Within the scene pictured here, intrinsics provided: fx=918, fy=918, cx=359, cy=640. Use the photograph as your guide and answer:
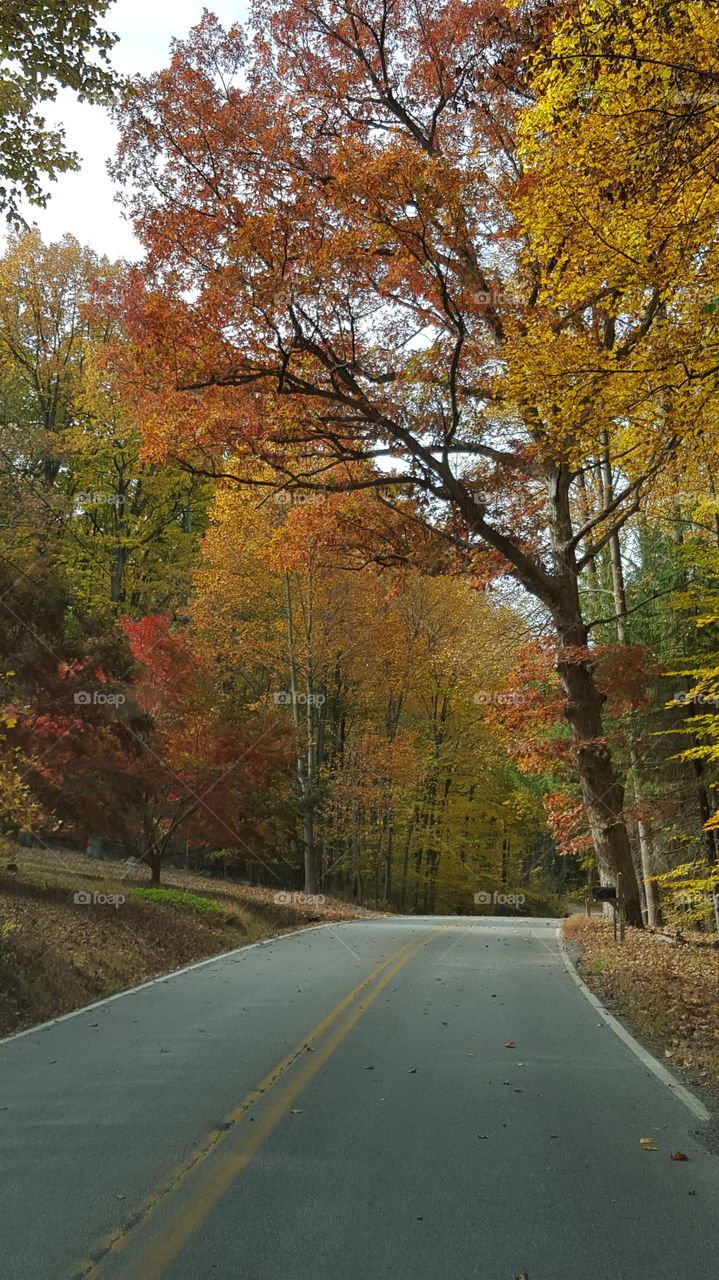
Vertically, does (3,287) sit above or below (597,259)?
above

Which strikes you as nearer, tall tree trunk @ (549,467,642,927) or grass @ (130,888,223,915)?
tall tree trunk @ (549,467,642,927)

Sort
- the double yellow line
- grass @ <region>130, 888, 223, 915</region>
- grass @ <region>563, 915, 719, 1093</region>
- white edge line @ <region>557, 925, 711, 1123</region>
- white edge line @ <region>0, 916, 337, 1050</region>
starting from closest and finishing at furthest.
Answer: the double yellow line
white edge line @ <region>557, 925, 711, 1123</region>
grass @ <region>563, 915, 719, 1093</region>
white edge line @ <region>0, 916, 337, 1050</region>
grass @ <region>130, 888, 223, 915</region>

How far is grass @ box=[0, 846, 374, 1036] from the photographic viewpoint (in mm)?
10188

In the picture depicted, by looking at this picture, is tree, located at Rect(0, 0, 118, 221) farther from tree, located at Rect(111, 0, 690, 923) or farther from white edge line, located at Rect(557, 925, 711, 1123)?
white edge line, located at Rect(557, 925, 711, 1123)

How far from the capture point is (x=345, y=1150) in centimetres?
504

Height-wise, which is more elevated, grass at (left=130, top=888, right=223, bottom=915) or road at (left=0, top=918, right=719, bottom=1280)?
grass at (left=130, top=888, right=223, bottom=915)

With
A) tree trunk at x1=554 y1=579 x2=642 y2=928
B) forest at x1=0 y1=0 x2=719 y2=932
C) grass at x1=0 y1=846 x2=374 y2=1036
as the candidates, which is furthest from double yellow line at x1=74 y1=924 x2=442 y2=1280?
tree trunk at x1=554 y1=579 x2=642 y2=928

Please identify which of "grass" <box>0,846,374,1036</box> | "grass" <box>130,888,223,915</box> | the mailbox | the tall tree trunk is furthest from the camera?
"grass" <box>130,888,223,915</box>

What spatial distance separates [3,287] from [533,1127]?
94.9 feet

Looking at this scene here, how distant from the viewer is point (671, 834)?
19531 mm

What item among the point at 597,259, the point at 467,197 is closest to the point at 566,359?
the point at 597,259

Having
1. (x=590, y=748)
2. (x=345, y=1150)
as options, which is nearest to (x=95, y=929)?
→ (x=590, y=748)

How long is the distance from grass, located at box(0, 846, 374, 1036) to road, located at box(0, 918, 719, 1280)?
110cm

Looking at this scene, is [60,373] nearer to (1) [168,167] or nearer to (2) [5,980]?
(1) [168,167]
